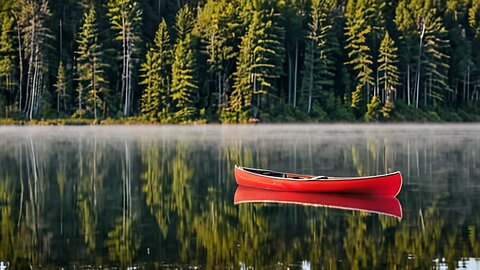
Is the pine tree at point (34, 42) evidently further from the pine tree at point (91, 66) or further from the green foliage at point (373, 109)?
the green foliage at point (373, 109)

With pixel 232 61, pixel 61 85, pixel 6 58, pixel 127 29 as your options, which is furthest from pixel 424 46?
pixel 6 58

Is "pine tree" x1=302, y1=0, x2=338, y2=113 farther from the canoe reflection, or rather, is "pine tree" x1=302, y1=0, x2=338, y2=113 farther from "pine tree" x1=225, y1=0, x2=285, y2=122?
the canoe reflection

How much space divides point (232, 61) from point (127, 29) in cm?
1294

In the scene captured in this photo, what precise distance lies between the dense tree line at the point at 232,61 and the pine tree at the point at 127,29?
0.47 ft

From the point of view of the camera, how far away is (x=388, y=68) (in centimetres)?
8156

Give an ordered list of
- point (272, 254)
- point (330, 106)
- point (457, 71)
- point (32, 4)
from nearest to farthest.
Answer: point (272, 254) < point (32, 4) < point (330, 106) < point (457, 71)

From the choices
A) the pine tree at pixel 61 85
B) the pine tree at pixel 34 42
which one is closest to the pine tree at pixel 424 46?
the pine tree at pixel 61 85

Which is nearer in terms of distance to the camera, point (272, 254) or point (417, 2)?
point (272, 254)

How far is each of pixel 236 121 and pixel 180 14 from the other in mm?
15311

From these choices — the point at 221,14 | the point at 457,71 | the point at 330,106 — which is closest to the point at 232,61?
the point at 221,14

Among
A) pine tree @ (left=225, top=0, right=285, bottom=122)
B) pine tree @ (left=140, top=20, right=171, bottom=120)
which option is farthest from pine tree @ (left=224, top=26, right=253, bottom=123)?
pine tree @ (left=140, top=20, right=171, bottom=120)

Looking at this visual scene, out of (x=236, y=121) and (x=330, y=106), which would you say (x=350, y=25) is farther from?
(x=236, y=121)

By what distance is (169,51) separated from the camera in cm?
8025

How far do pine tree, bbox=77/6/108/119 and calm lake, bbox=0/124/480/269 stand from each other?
41479mm
